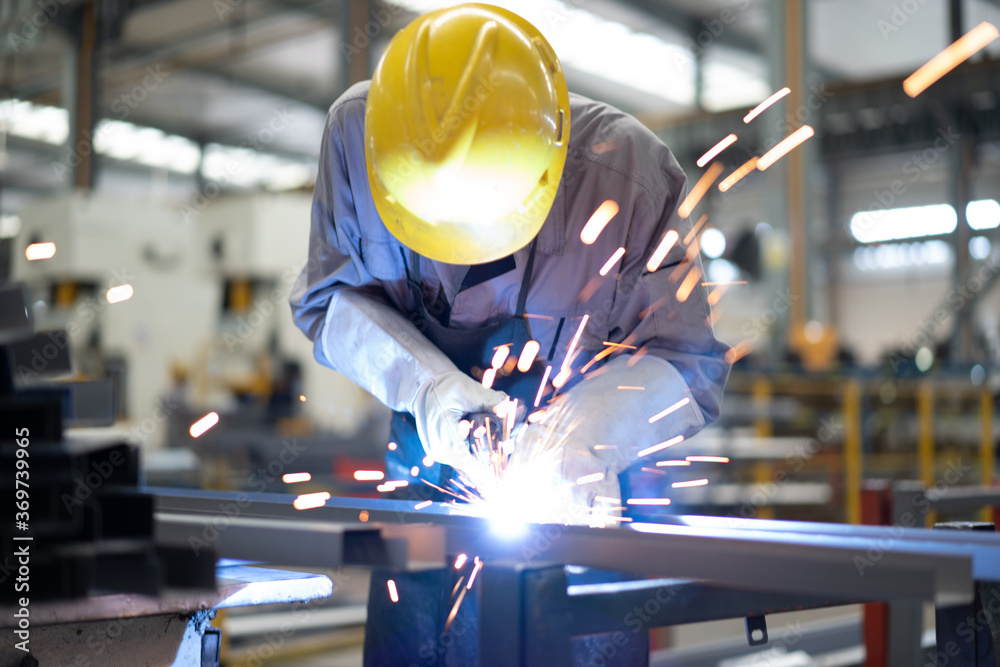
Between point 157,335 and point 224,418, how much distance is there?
1.13 m

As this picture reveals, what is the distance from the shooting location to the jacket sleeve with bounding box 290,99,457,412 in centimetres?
166

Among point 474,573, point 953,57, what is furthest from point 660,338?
point 953,57

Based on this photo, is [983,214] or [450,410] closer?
[450,410]

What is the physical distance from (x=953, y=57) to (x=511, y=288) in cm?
717

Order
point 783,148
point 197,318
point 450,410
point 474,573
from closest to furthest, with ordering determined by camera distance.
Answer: point 474,573, point 450,410, point 197,318, point 783,148

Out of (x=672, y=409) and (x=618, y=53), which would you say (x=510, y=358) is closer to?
(x=672, y=409)

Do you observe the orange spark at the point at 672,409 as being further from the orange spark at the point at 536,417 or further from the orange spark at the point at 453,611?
the orange spark at the point at 453,611

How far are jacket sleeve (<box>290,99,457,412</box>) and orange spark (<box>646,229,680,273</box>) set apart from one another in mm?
419

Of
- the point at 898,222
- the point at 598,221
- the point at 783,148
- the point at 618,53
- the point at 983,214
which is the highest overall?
the point at 618,53

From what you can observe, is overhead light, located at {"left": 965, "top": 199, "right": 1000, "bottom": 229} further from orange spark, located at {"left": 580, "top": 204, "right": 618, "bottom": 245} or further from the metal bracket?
the metal bracket

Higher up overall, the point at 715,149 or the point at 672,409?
the point at 715,149

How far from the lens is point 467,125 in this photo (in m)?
1.32

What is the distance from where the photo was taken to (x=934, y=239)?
39.5 ft

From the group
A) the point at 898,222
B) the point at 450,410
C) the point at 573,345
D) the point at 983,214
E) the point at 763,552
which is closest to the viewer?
the point at 763,552
